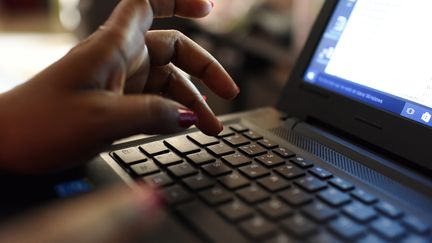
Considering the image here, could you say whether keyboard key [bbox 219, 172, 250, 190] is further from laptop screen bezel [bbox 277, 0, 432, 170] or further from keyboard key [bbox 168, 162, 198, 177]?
laptop screen bezel [bbox 277, 0, 432, 170]

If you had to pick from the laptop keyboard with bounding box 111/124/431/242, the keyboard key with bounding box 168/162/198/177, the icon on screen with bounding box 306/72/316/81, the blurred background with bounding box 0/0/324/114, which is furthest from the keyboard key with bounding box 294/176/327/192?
the blurred background with bounding box 0/0/324/114

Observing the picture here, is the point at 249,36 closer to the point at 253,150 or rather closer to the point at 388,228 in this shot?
the point at 253,150

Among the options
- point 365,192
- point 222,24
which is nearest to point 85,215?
point 365,192

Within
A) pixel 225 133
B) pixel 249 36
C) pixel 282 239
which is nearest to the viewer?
pixel 282 239

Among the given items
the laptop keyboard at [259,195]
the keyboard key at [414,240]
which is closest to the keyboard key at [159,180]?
the laptop keyboard at [259,195]

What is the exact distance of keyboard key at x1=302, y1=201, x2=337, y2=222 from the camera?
0.38 m

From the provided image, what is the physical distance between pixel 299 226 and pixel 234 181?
0.09m

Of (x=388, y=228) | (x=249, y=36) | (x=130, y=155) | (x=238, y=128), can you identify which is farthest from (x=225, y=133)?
(x=249, y=36)

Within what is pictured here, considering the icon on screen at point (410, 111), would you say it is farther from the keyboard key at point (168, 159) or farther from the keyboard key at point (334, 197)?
the keyboard key at point (168, 159)

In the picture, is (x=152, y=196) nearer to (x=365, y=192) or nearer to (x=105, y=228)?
(x=105, y=228)

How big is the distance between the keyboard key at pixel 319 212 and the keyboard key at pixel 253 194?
38 mm

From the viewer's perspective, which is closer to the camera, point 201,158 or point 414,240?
point 414,240

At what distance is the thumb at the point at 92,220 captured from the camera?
1.18 ft

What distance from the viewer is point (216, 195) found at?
16.0 inches
